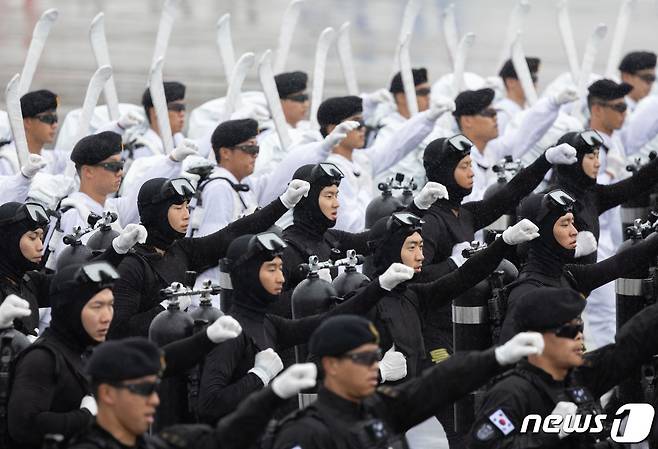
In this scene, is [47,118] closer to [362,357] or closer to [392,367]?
[392,367]

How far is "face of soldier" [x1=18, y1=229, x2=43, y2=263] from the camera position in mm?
10602

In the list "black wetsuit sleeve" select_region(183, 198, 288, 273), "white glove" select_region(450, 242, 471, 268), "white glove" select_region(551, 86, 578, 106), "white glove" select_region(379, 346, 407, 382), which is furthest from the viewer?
"white glove" select_region(551, 86, 578, 106)

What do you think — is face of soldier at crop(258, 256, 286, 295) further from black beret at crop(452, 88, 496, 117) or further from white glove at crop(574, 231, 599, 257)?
black beret at crop(452, 88, 496, 117)

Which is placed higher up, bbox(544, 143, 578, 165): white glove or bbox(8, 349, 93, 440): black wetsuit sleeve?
bbox(8, 349, 93, 440): black wetsuit sleeve

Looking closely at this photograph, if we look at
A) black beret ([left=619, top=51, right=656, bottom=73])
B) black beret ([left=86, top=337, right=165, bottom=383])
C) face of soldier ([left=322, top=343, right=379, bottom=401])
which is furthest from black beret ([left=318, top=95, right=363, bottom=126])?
black beret ([left=86, top=337, right=165, bottom=383])

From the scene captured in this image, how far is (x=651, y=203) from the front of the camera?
15.6 metres

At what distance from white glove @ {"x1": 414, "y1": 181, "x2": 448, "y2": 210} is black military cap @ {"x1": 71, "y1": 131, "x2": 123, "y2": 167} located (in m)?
2.00

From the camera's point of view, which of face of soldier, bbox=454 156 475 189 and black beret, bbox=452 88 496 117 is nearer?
face of soldier, bbox=454 156 475 189

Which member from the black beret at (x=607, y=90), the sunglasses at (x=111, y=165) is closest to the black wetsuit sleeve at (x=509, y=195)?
the sunglasses at (x=111, y=165)

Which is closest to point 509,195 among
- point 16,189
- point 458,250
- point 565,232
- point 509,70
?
point 458,250

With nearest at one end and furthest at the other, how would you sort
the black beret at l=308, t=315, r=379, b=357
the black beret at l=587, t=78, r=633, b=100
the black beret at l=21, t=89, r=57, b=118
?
the black beret at l=308, t=315, r=379, b=357 → the black beret at l=21, t=89, r=57, b=118 → the black beret at l=587, t=78, r=633, b=100

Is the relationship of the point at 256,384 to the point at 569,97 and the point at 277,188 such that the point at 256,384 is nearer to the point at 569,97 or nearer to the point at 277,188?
the point at 277,188

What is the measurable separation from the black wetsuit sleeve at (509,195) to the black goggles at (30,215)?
3219mm

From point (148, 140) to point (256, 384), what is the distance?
691cm
